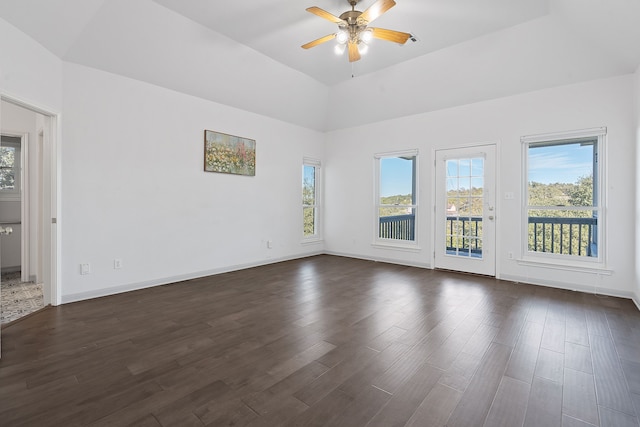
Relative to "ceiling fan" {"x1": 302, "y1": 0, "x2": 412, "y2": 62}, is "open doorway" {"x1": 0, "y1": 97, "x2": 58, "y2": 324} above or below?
below

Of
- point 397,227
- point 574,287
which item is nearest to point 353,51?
point 397,227

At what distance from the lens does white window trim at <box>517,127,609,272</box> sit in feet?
13.1

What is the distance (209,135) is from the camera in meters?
4.89

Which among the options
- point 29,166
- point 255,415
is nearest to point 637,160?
point 255,415

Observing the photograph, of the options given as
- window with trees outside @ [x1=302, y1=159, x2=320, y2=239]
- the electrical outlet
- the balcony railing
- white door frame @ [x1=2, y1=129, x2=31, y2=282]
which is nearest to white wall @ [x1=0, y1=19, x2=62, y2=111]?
white door frame @ [x1=2, y1=129, x2=31, y2=282]

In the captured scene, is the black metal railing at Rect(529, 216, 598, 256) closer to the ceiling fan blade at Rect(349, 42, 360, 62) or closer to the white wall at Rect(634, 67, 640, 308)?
the white wall at Rect(634, 67, 640, 308)

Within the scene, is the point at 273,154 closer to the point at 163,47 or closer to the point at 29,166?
the point at 163,47

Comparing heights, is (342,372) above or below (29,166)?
below

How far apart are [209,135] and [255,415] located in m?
4.23

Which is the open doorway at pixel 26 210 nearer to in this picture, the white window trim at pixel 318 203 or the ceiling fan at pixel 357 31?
the ceiling fan at pixel 357 31

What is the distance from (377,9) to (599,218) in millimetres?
3926

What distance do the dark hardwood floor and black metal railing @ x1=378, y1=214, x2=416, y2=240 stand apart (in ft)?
7.30

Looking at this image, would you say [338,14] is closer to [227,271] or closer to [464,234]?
[464,234]

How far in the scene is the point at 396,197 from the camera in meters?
6.10
